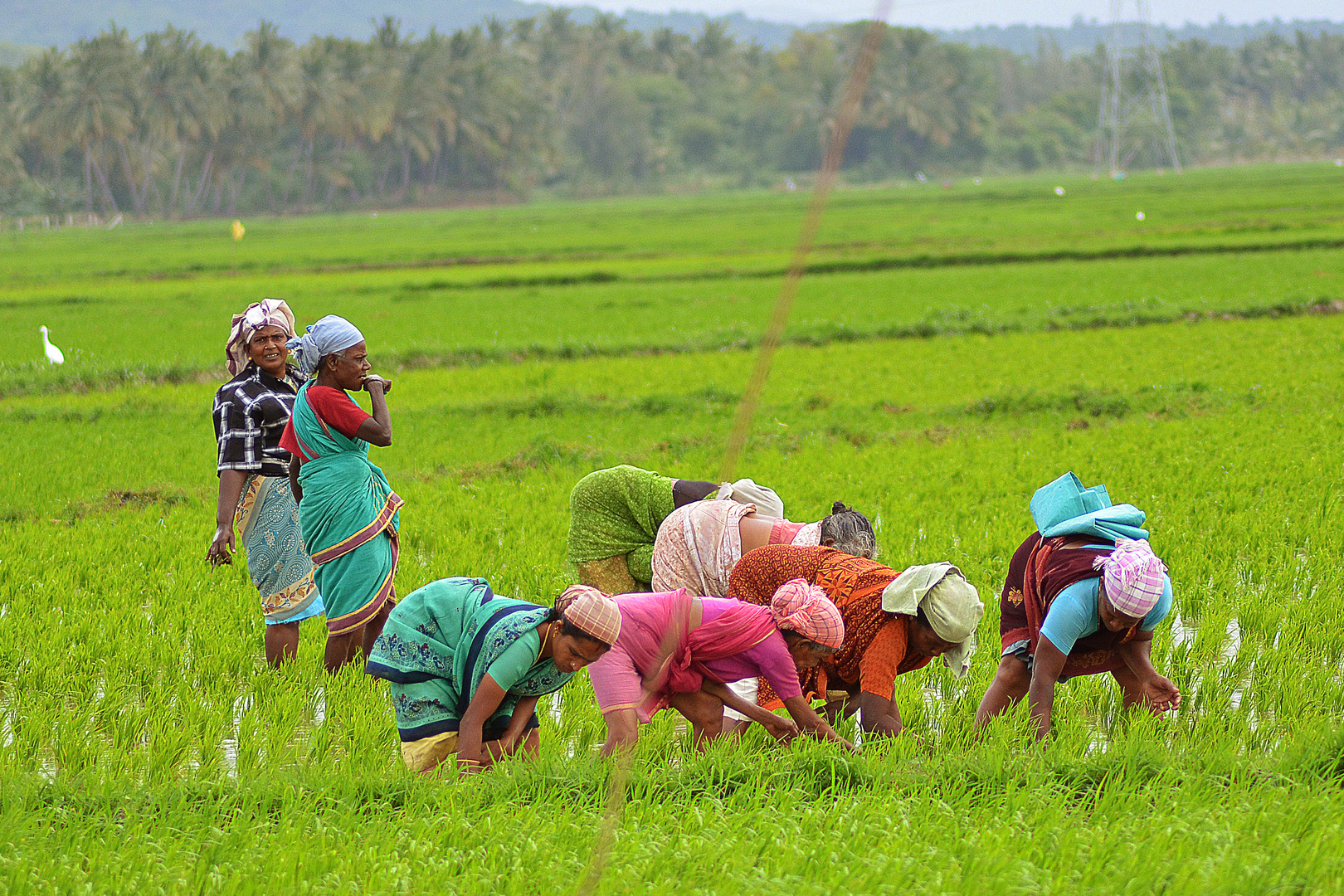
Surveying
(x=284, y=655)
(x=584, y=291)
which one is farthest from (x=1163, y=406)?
(x=584, y=291)

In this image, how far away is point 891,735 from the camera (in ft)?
11.0

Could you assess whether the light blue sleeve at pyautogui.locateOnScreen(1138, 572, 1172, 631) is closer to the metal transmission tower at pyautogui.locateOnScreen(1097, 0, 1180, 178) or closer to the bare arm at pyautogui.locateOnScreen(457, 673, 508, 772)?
the bare arm at pyautogui.locateOnScreen(457, 673, 508, 772)

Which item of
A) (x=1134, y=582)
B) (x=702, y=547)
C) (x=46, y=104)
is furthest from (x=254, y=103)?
(x=1134, y=582)

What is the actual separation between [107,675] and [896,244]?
22.0 m

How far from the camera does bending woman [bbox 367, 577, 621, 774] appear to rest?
9.83ft

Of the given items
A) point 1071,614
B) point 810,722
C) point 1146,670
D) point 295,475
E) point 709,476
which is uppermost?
point 295,475

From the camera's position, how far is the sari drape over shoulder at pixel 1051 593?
334cm

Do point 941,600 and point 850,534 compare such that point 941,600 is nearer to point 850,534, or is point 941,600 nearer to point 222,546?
point 850,534

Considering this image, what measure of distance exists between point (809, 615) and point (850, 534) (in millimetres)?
594

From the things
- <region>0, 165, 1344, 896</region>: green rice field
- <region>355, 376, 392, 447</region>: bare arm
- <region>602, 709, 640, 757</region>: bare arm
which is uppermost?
<region>355, 376, 392, 447</region>: bare arm

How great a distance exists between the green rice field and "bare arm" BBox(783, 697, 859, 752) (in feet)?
0.33

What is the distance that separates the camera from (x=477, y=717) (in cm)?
303

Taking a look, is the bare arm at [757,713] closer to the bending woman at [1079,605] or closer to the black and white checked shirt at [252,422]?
the bending woman at [1079,605]

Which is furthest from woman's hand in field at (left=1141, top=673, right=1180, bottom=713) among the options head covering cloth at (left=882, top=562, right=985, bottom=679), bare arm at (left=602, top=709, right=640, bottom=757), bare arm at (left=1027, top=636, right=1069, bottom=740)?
bare arm at (left=602, top=709, right=640, bottom=757)
